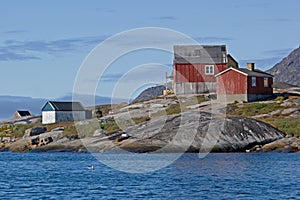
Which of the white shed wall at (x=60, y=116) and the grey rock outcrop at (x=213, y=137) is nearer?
the grey rock outcrop at (x=213, y=137)

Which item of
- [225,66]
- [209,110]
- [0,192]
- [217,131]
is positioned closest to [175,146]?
[217,131]

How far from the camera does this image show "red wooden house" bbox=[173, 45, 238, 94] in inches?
4648

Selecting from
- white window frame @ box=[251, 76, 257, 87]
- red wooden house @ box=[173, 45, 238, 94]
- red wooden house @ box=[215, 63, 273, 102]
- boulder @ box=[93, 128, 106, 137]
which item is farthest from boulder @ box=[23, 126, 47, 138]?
white window frame @ box=[251, 76, 257, 87]

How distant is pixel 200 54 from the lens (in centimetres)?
11869

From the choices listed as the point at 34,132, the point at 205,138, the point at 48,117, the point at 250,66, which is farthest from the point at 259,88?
the point at 48,117

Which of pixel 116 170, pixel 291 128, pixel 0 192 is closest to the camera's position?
pixel 0 192

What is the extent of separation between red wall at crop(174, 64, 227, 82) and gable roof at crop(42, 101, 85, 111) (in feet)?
68.1

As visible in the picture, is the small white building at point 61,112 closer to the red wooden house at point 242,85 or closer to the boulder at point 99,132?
the boulder at point 99,132

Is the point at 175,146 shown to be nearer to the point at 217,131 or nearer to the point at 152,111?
the point at 217,131

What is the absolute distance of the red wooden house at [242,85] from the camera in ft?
341

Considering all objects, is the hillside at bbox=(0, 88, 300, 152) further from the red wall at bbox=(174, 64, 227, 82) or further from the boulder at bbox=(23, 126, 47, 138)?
the red wall at bbox=(174, 64, 227, 82)

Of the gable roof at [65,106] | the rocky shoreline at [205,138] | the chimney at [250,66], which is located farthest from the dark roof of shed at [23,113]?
the rocky shoreline at [205,138]

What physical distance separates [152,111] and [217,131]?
36668mm

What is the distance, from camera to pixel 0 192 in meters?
46.2
